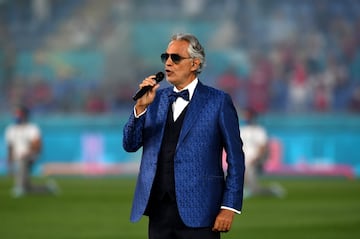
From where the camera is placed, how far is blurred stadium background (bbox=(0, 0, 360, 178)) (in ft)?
116

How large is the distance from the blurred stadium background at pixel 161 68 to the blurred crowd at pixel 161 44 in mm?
38

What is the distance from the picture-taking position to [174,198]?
618 centimetres

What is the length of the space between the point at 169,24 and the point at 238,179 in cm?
3239

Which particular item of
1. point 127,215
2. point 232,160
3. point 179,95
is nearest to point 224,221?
point 232,160

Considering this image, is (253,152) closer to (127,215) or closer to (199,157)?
(127,215)

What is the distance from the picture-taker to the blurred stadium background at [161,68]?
1351 inches

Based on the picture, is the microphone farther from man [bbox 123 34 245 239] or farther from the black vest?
the black vest

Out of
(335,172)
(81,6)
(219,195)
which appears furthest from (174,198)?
(81,6)

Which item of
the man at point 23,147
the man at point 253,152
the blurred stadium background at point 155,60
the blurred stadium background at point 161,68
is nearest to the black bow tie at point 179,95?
the man at point 253,152

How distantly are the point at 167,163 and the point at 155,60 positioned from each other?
31.3m

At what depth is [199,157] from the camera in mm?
6207

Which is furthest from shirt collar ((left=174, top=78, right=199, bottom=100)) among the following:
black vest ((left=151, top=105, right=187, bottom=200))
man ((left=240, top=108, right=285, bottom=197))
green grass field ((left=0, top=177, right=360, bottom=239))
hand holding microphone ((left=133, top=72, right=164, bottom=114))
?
man ((left=240, top=108, right=285, bottom=197))

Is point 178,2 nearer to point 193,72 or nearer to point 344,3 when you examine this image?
point 344,3

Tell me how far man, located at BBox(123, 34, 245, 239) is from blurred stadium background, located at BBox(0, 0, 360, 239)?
83.2 feet
